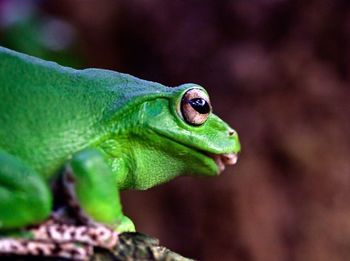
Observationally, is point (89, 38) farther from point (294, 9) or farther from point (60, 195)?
point (60, 195)

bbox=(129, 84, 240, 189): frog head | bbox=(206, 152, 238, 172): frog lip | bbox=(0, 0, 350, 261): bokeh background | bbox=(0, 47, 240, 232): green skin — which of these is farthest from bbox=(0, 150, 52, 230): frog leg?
bbox=(0, 0, 350, 261): bokeh background

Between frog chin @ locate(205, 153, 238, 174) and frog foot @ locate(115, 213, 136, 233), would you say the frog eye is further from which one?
frog foot @ locate(115, 213, 136, 233)

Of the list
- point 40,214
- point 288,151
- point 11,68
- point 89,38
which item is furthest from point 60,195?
point 89,38

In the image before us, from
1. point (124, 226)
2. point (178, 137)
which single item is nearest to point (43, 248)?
point (124, 226)

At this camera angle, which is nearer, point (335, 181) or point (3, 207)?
point (3, 207)

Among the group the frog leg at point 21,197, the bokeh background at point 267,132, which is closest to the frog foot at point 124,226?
the frog leg at point 21,197

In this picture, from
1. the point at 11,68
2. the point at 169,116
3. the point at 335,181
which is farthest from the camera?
the point at 335,181

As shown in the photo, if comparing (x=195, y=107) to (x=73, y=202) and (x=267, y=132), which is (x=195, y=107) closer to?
(x=73, y=202)
